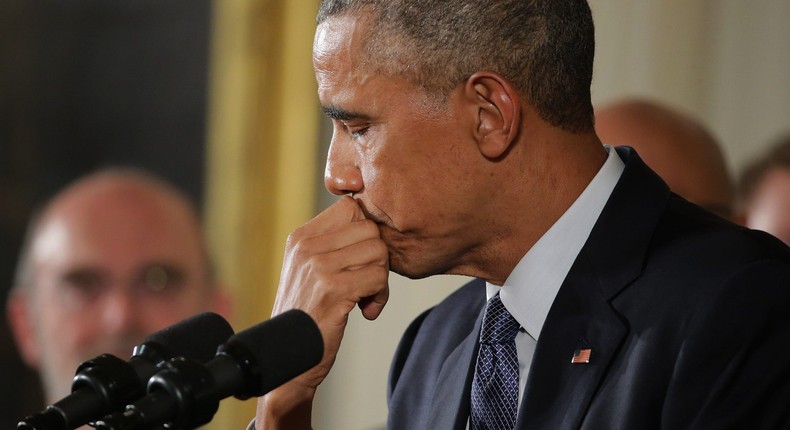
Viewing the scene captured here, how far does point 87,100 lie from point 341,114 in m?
2.23

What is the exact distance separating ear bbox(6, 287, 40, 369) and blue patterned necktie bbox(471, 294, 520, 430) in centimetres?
212

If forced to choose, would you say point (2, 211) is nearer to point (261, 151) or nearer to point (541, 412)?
point (261, 151)

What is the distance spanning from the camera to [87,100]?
12.6 feet

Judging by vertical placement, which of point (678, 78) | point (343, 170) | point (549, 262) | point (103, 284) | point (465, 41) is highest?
point (678, 78)

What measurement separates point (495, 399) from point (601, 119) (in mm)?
1275

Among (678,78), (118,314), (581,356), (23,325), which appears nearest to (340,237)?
(581,356)

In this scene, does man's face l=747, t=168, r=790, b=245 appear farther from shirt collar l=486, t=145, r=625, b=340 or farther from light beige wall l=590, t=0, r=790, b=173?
shirt collar l=486, t=145, r=625, b=340

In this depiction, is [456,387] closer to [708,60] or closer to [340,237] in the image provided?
[340,237]

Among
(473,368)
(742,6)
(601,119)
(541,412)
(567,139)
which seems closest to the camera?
(541,412)

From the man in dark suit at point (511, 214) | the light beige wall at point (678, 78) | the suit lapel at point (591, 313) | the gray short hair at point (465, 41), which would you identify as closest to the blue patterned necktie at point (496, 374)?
the man in dark suit at point (511, 214)

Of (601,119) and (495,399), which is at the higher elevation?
(601,119)

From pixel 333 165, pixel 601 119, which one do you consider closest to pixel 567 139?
pixel 333 165

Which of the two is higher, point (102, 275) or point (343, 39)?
point (343, 39)

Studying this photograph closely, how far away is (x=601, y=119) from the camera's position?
299cm
